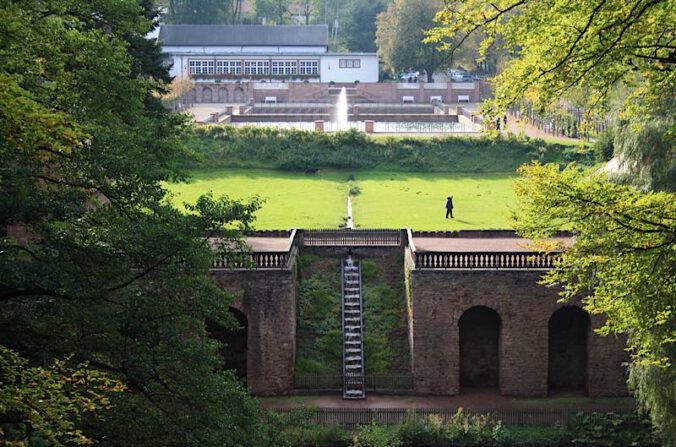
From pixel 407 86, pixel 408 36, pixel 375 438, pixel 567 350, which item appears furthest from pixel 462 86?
Result: pixel 375 438

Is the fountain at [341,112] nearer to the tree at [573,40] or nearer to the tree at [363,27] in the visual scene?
the tree at [363,27]

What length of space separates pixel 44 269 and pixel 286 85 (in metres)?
94.2

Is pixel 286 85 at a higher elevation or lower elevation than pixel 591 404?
higher

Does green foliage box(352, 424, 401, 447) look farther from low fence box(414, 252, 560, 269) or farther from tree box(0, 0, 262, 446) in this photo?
tree box(0, 0, 262, 446)

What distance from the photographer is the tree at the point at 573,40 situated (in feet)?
50.5

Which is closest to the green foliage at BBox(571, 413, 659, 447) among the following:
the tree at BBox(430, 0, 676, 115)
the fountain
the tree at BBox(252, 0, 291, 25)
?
the tree at BBox(430, 0, 676, 115)

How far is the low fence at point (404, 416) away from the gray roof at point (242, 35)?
301 ft

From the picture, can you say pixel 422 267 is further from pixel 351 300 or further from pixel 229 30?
pixel 229 30

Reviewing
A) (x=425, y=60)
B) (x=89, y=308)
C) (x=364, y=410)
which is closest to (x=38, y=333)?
(x=89, y=308)

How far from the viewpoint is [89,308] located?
58.0ft

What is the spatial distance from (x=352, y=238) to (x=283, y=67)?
272 ft

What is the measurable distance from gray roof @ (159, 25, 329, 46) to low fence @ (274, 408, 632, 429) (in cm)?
9186

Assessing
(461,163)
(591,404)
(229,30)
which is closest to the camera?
(591,404)

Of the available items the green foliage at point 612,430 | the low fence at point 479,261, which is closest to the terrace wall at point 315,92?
the low fence at point 479,261
